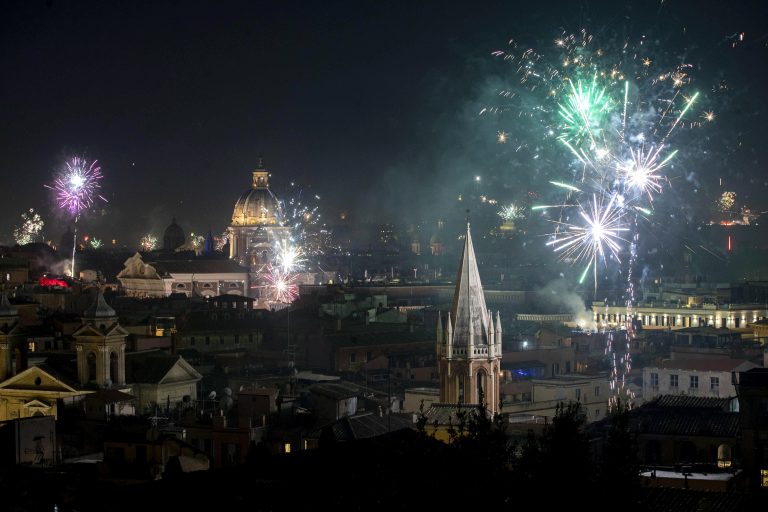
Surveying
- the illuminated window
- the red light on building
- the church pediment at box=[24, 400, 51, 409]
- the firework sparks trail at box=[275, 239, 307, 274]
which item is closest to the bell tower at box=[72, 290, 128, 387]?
the church pediment at box=[24, 400, 51, 409]

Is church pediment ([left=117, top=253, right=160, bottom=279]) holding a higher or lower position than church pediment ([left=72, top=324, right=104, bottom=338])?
higher

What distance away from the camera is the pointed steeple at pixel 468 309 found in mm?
48094

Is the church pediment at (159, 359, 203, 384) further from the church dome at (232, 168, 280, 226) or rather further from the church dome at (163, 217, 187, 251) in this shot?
the church dome at (163, 217, 187, 251)

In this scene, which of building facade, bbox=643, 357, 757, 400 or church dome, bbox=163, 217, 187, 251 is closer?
building facade, bbox=643, 357, 757, 400

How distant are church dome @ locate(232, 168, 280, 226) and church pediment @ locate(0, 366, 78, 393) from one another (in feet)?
234

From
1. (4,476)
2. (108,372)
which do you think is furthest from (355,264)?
(4,476)

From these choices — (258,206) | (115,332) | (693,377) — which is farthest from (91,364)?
(258,206)

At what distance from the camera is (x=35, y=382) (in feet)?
154

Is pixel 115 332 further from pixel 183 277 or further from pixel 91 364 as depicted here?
pixel 183 277

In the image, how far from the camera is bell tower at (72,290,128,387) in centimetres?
4750

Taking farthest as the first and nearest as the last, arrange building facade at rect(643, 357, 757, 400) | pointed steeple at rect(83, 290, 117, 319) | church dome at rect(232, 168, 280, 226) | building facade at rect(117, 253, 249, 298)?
1. church dome at rect(232, 168, 280, 226)
2. building facade at rect(117, 253, 249, 298)
3. building facade at rect(643, 357, 757, 400)
4. pointed steeple at rect(83, 290, 117, 319)

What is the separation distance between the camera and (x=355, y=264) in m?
146

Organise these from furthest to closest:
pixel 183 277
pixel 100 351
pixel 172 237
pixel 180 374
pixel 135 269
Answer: pixel 172 237 < pixel 135 269 < pixel 183 277 < pixel 180 374 < pixel 100 351

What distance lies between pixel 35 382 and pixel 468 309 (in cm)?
1298
